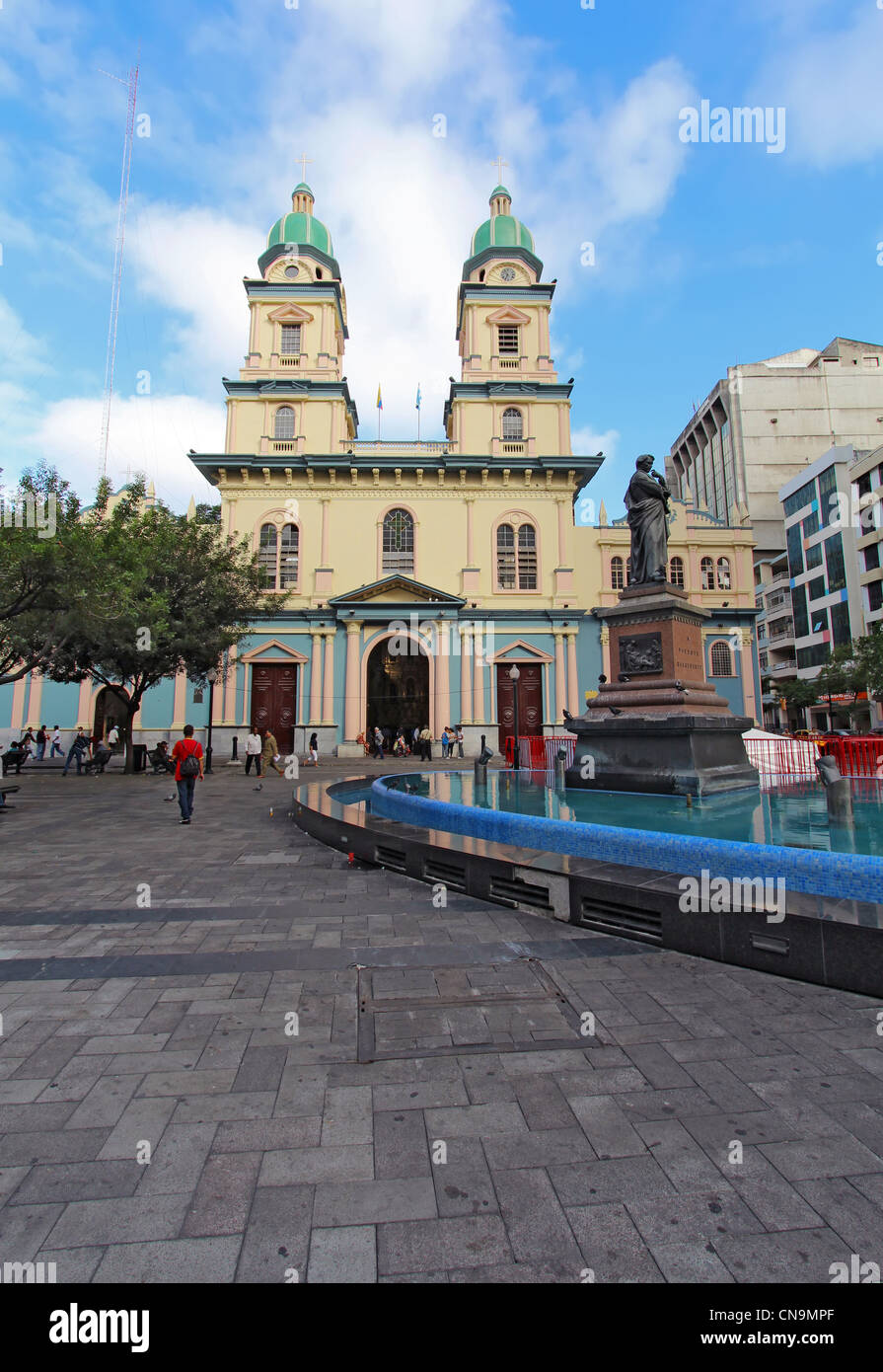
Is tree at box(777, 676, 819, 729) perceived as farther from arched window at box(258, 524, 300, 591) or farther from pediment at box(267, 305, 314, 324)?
pediment at box(267, 305, 314, 324)

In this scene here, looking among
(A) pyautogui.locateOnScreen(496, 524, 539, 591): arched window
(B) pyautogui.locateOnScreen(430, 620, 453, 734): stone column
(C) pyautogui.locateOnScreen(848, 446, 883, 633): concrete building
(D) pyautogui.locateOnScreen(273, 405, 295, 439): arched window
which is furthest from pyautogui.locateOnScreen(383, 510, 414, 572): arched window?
(C) pyautogui.locateOnScreen(848, 446, 883, 633): concrete building

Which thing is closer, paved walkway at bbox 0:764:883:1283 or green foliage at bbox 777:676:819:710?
paved walkway at bbox 0:764:883:1283

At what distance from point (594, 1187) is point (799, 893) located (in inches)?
105

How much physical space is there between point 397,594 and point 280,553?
19.7 feet

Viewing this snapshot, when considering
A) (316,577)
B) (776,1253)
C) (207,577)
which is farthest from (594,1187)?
(316,577)

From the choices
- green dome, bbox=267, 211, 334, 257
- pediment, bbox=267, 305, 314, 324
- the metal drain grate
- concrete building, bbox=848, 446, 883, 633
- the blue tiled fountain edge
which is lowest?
the metal drain grate

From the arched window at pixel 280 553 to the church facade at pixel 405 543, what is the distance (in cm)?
10

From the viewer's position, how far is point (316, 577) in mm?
29453

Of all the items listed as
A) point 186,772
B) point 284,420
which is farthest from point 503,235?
point 186,772

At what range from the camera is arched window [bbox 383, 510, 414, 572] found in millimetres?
30297

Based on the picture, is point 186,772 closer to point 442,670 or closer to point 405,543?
point 442,670

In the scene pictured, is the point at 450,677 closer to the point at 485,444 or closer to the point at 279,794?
the point at 485,444

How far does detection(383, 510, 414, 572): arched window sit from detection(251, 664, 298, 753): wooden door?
6.83m

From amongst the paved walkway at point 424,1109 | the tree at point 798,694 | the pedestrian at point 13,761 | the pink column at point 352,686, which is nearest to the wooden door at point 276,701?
the pink column at point 352,686
